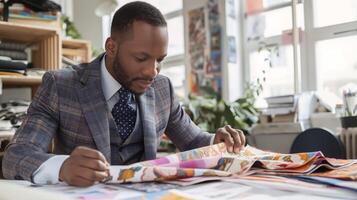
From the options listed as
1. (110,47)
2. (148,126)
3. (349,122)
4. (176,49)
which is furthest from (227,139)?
(176,49)

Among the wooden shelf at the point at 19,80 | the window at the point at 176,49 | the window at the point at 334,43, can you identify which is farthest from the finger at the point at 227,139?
the window at the point at 176,49

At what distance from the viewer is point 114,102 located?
1.24 m

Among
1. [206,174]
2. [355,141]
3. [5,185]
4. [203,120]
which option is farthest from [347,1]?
[5,185]

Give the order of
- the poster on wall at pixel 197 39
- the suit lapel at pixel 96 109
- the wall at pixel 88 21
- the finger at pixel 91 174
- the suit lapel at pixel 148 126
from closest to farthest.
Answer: the finger at pixel 91 174
the suit lapel at pixel 96 109
the suit lapel at pixel 148 126
the poster on wall at pixel 197 39
the wall at pixel 88 21

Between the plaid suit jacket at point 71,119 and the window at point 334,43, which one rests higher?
the window at point 334,43

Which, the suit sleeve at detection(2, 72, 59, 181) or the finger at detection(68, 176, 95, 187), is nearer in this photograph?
the finger at detection(68, 176, 95, 187)

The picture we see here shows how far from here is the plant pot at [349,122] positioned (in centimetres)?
229

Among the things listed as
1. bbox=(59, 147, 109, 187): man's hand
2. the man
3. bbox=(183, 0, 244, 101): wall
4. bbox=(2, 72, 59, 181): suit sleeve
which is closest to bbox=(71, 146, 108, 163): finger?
bbox=(59, 147, 109, 187): man's hand

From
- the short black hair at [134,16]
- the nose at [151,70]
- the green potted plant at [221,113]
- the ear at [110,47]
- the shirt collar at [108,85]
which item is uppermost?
the short black hair at [134,16]

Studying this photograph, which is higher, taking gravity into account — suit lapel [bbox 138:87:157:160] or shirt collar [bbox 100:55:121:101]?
shirt collar [bbox 100:55:121:101]

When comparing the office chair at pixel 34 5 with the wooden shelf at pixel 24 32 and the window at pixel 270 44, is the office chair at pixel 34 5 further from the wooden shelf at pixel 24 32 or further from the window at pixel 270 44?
the window at pixel 270 44

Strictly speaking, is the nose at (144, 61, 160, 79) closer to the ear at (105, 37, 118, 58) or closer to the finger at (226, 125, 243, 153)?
the ear at (105, 37, 118, 58)

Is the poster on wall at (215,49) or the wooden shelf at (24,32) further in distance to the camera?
the poster on wall at (215,49)

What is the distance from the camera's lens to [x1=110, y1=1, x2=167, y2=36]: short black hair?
3.96 ft
